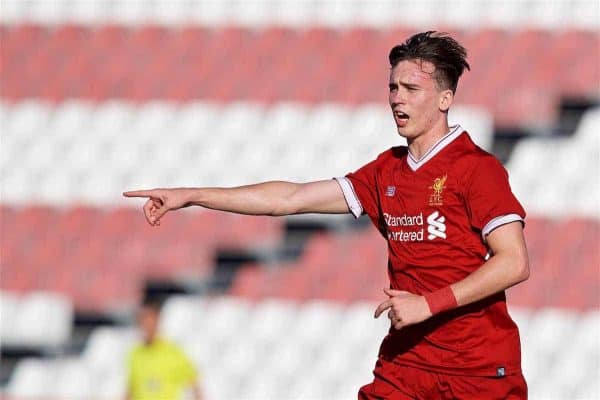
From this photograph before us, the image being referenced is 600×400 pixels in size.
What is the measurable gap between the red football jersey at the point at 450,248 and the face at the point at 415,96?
0.09m

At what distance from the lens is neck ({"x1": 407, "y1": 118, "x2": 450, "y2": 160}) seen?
11.2ft

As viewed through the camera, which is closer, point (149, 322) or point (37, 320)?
point (149, 322)

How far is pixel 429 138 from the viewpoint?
341 centimetres

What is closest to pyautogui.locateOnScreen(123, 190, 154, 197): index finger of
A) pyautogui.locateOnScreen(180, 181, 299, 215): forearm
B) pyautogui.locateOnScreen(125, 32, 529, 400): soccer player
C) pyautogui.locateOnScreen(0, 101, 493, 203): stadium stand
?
pyautogui.locateOnScreen(125, 32, 529, 400): soccer player

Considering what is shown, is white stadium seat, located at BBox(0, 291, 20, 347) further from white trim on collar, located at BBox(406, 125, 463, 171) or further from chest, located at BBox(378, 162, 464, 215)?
white trim on collar, located at BBox(406, 125, 463, 171)

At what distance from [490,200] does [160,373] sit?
413cm

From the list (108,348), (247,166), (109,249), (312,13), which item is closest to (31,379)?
(108,348)

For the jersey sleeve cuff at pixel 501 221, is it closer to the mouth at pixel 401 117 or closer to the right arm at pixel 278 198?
the mouth at pixel 401 117

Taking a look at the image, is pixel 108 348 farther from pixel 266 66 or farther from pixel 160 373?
pixel 266 66

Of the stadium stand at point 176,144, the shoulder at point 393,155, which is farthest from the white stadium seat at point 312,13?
the shoulder at point 393,155

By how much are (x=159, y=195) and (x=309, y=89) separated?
17.0 ft

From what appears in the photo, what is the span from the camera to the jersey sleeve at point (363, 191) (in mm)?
3609

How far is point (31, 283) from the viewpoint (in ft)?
27.1

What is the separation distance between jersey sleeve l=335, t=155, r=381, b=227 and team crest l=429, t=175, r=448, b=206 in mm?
311
